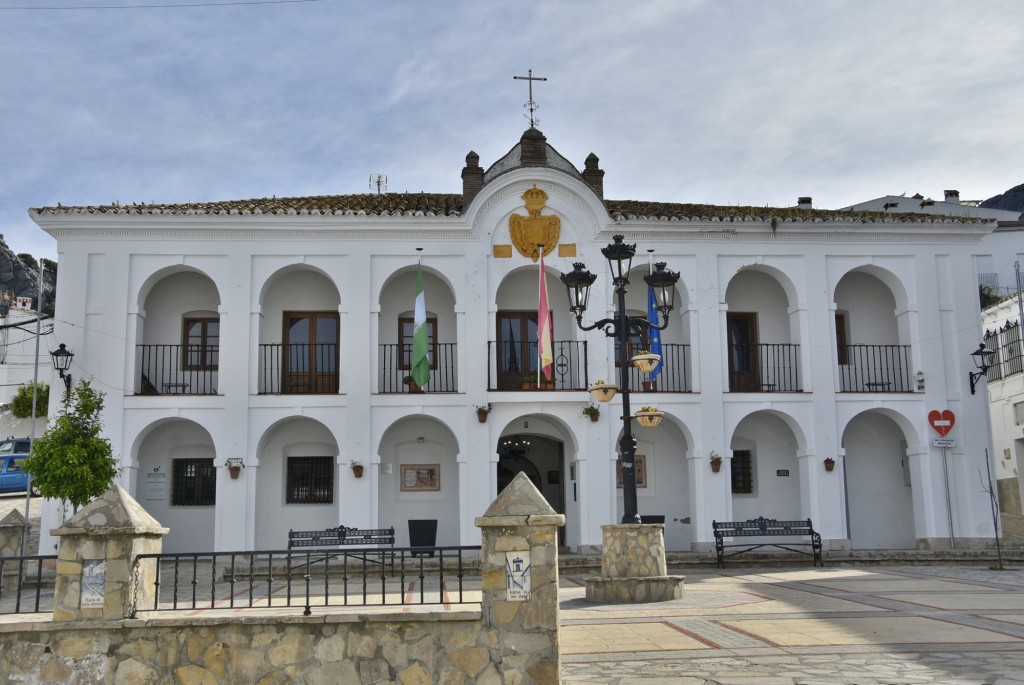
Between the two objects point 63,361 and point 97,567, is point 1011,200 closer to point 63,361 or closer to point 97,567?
point 63,361

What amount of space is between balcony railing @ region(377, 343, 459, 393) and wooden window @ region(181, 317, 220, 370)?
357 centimetres

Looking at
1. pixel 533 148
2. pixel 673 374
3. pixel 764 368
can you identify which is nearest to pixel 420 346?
pixel 533 148

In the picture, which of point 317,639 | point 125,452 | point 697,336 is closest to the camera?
point 317,639

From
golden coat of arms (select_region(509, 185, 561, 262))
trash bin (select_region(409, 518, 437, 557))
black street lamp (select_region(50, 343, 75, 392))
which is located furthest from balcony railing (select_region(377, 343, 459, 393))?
black street lamp (select_region(50, 343, 75, 392))

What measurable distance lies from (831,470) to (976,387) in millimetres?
3677

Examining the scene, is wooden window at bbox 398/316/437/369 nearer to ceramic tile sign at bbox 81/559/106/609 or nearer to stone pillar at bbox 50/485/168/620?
stone pillar at bbox 50/485/168/620

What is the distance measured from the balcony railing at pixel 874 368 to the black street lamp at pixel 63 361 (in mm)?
15820

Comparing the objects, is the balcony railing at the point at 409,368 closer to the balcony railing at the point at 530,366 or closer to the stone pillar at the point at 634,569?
the balcony railing at the point at 530,366

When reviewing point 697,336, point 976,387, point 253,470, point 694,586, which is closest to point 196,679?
point 694,586

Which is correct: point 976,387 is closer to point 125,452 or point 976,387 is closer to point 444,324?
point 444,324

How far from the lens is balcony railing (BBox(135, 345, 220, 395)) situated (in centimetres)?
1997

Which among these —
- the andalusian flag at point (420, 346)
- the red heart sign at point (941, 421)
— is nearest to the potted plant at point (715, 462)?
the red heart sign at point (941, 421)

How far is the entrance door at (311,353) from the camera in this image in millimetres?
20266

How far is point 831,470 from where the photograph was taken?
19.9 metres
